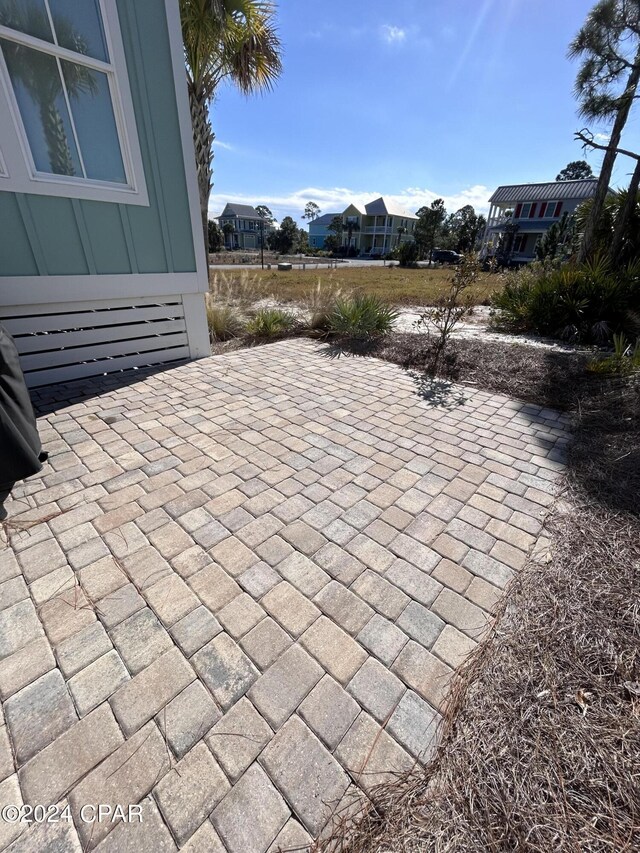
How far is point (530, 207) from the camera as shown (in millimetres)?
32188

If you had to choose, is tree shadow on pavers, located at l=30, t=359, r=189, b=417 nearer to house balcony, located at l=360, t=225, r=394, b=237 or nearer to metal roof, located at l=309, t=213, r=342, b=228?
house balcony, located at l=360, t=225, r=394, b=237

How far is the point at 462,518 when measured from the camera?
7.13ft

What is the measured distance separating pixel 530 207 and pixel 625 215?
32344mm

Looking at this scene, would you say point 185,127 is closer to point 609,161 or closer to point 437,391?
point 437,391

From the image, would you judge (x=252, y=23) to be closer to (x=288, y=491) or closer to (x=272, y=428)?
(x=272, y=428)

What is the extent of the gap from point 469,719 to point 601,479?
2.00m

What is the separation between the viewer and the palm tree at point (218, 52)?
5.91 m

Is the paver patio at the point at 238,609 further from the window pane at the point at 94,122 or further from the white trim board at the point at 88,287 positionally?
the window pane at the point at 94,122

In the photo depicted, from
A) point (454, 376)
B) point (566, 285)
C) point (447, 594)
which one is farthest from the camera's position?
point (566, 285)

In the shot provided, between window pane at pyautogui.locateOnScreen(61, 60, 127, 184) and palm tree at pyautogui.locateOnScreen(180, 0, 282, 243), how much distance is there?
8.90ft

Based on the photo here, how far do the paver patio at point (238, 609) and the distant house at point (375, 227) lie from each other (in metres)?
57.2

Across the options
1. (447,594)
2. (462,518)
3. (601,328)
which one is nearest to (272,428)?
(462,518)

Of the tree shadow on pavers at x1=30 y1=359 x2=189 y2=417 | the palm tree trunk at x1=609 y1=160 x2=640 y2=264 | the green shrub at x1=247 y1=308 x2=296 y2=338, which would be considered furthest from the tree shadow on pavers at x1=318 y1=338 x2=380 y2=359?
the palm tree trunk at x1=609 y1=160 x2=640 y2=264

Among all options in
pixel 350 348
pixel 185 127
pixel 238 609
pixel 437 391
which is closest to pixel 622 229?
pixel 350 348
